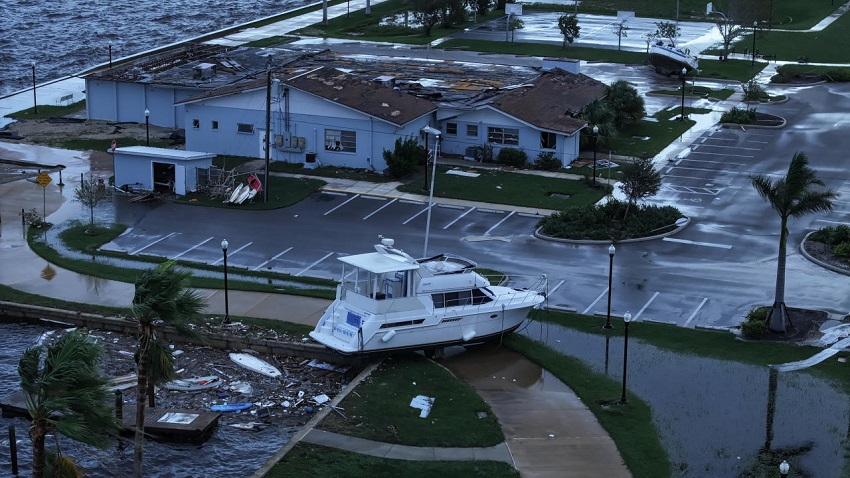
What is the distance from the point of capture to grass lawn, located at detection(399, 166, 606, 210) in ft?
177

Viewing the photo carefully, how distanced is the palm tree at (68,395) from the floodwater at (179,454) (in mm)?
8869

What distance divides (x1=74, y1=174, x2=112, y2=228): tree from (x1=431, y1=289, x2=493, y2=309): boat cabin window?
64.5ft

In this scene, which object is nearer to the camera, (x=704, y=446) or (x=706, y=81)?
(x=704, y=446)

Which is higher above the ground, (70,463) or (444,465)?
(70,463)

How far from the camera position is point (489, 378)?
34.4 m

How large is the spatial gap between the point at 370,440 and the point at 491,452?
2.99 metres

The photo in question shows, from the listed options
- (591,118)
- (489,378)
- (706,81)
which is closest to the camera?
(489,378)

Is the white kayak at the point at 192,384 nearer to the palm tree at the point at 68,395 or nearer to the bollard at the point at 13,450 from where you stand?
the bollard at the point at 13,450

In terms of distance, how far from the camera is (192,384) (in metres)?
34.2

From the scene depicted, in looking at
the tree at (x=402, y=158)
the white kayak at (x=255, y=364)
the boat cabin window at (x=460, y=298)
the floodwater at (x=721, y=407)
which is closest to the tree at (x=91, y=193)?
the tree at (x=402, y=158)

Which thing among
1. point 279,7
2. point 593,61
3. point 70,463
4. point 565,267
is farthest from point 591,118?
point 279,7

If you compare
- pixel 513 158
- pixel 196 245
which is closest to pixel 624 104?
pixel 513 158

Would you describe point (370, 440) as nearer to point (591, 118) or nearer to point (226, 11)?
point (591, 118)

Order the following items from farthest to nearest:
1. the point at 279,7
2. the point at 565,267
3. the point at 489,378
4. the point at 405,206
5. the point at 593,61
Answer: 1. the point at 279,7
2. the point at 593,61
3. the point at 405,206
4. the point at 565,267
5. the point at 489,378
